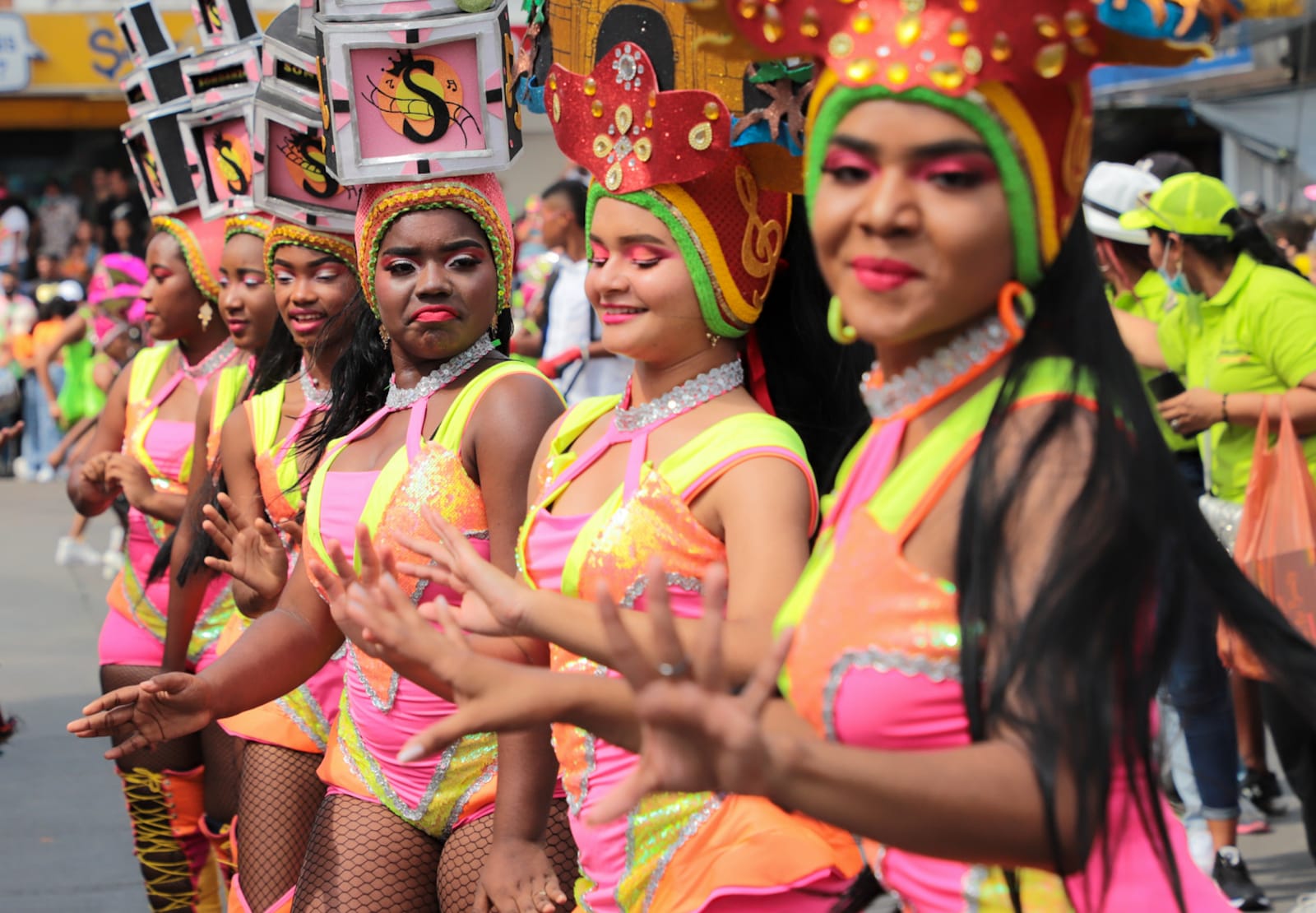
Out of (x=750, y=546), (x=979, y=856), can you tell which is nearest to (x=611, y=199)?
(x=750, y=546)

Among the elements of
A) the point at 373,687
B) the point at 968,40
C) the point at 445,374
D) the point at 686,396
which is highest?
the point at 968,40

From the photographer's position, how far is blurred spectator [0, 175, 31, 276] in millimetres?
20766

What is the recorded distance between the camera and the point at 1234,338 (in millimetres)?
5473

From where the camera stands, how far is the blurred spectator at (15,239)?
818 inches

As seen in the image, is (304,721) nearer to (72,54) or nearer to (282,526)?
(282,526)

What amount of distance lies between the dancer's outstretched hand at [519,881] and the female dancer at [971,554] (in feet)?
3.14

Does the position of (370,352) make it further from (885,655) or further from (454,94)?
(885,655)

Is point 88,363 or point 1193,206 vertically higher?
point 1193,206

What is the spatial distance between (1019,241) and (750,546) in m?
0.74

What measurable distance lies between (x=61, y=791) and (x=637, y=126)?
5.45 meters

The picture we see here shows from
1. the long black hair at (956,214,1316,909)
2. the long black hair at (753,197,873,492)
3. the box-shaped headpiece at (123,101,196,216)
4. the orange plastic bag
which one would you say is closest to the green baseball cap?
the orange plastic bag

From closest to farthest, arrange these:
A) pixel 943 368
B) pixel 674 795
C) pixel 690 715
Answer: pixel 690 715 < pixel 943 368 < pixel 674 795

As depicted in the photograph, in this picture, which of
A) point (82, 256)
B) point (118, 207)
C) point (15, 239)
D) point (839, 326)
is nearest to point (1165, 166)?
point (839, 326)

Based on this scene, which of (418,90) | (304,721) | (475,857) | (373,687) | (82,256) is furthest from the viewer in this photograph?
(82,256)
